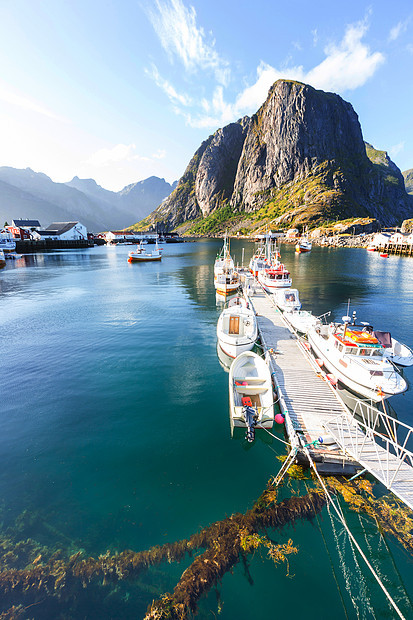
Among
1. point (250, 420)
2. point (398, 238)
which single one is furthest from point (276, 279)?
point (398, 238)

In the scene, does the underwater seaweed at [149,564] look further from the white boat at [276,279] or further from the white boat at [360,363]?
the white boat at [276,279]

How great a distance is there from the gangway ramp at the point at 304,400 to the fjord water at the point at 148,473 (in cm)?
173

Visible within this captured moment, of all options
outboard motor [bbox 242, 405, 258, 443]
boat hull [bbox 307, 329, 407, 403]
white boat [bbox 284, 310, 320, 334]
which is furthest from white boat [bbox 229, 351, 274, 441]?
white boat [bbox 284, 310, 320, 334]

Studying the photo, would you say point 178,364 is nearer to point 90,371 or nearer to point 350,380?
point 90,371

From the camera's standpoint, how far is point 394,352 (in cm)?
2392

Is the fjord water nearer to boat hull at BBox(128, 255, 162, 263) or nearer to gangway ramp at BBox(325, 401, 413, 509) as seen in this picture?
gangway ramp at BBox(325, 401, 413, 509)

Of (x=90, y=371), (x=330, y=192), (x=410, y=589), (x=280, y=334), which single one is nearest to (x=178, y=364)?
(x=90, y=371)

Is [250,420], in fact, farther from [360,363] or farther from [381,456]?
[360,363]

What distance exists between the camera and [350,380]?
2067 centimetres

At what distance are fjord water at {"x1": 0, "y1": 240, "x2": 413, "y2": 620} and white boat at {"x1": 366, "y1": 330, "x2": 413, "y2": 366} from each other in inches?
125

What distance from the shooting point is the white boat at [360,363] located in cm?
1892

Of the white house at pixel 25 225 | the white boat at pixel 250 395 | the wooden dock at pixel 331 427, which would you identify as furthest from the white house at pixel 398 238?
the white house at pixel 25 225

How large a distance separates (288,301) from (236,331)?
1398 centimetres

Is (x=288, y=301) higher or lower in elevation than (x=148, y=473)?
higher
